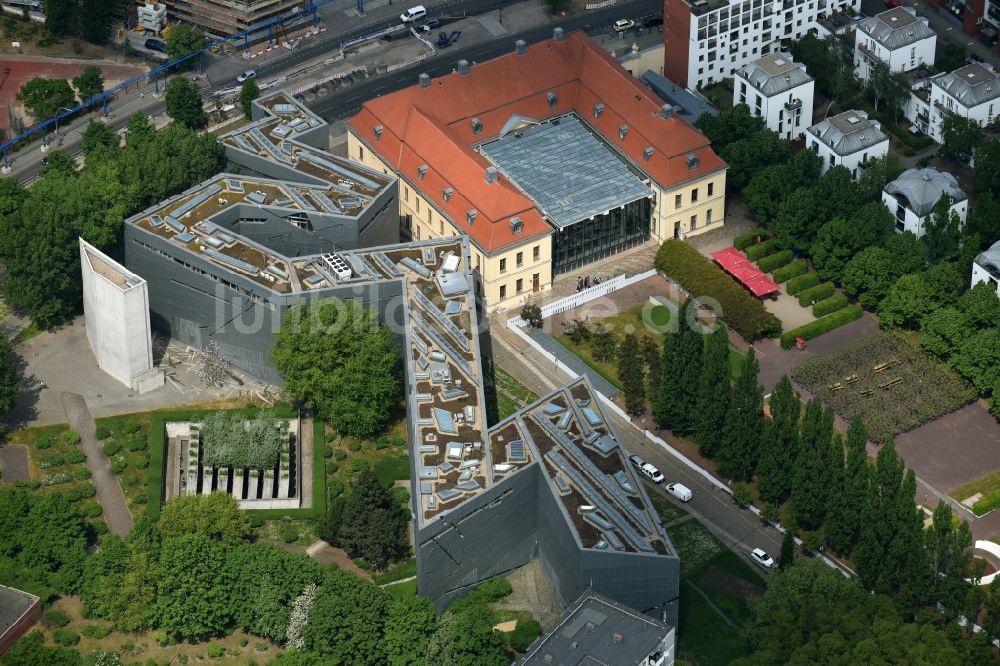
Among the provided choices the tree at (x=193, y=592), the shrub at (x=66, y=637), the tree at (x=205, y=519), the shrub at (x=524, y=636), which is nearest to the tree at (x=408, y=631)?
the shrub at (x=524, y=636)

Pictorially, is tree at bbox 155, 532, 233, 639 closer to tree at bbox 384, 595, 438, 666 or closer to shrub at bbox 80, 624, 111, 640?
shrub at bbox 80, 624, 111, 640

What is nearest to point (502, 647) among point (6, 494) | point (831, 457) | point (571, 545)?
point (571, 545)

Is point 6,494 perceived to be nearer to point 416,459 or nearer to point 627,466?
point 416,459

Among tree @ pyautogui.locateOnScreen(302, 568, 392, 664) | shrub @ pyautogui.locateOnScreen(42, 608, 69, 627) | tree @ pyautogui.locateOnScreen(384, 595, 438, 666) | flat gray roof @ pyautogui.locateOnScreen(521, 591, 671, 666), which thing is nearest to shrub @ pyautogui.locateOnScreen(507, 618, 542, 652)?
tree @ pyautogui.locateOnScreen(384, 595, 438, 666)

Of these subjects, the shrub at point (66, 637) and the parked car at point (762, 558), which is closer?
the shrub at point (66, 637)

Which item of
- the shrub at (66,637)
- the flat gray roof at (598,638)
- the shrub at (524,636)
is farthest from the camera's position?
the shrub at (66,637)

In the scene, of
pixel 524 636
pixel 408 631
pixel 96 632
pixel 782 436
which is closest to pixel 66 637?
pixel 96 632

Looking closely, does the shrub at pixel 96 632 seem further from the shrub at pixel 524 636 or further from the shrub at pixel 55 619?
the shrub at pixel 524 636
